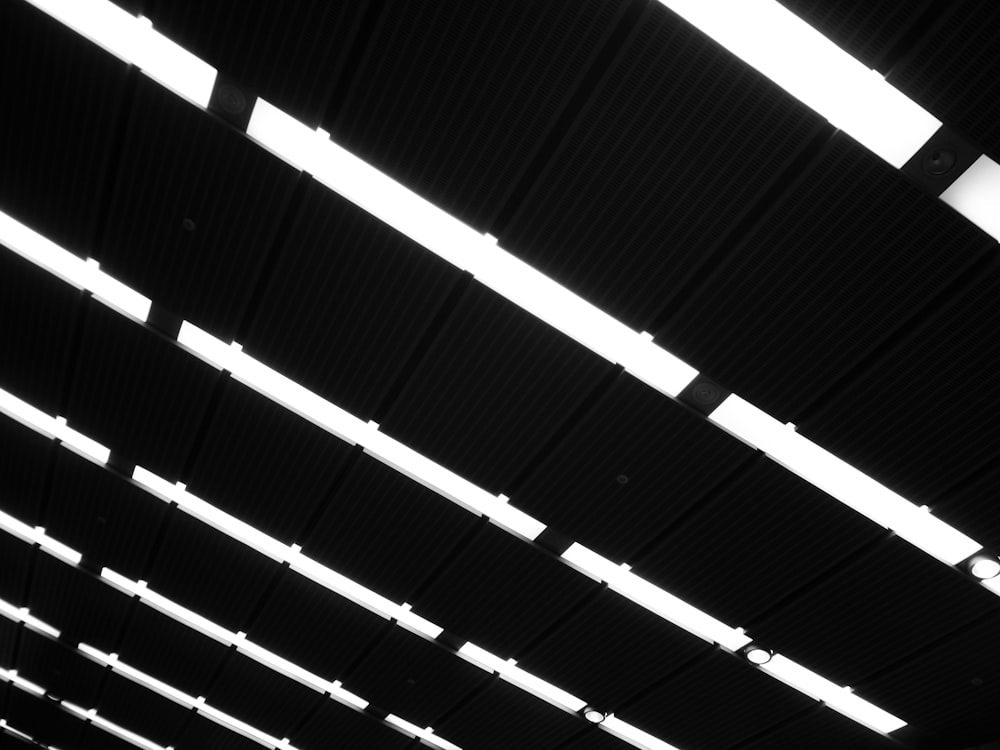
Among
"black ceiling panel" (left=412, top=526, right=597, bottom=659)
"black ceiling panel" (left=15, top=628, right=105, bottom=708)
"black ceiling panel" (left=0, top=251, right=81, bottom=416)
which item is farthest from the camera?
"black ceiling panel" (left=15, top=628, right=105, bottom=708)

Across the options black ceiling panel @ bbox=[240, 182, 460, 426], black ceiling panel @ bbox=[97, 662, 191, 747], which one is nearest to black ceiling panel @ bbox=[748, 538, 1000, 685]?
black ceiling panel @ bbox=[240, 182, 460, 426]

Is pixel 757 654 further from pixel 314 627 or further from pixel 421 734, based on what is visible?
pixel 421 734

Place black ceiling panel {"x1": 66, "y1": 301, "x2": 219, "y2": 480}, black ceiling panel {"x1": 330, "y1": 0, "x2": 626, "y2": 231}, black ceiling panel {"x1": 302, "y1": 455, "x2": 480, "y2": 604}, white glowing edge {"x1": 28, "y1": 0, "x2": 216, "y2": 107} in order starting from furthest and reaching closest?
black ceiling panel {"x1": 302, "y1": 455, "x2": 480, "y2": 604} → black ceiling panel {"x1": 66, "y1": 301, "x2": 219, "y2": 480} → white glowing edge {"x1": 28, "y1": 0, "x2": 216, "y2": 107} → black ceiling panel {"x1": 330, "y1": 0, "x2": 626, "y2": 231}

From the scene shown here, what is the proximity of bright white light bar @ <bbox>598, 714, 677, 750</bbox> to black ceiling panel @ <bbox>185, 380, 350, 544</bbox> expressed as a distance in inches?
315

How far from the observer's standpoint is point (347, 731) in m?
21.1

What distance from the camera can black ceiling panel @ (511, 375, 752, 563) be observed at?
459 inches

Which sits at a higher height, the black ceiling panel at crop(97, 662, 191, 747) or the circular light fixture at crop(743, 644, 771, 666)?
the circular light fixture at crop(743, 644, 771, 666)

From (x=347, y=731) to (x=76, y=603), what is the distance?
745 cm

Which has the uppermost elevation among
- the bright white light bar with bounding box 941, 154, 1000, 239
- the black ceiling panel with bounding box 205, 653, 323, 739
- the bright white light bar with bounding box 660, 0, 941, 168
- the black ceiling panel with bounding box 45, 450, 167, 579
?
the bright white light bar with bounding box 660, 0, 941, 168

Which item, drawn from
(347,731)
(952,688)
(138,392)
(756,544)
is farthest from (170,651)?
(952,688)

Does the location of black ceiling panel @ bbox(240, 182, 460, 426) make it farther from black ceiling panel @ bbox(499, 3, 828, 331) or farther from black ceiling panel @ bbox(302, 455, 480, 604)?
black ceiling panel @ bbox(302, 455, 480, 604)

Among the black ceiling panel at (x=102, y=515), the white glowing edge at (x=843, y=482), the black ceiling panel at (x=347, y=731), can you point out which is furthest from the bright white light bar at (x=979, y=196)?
the black ceiling panel at (x=347, y=731)

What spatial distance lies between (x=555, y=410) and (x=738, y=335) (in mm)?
2896

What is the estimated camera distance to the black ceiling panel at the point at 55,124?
9.70 meters
